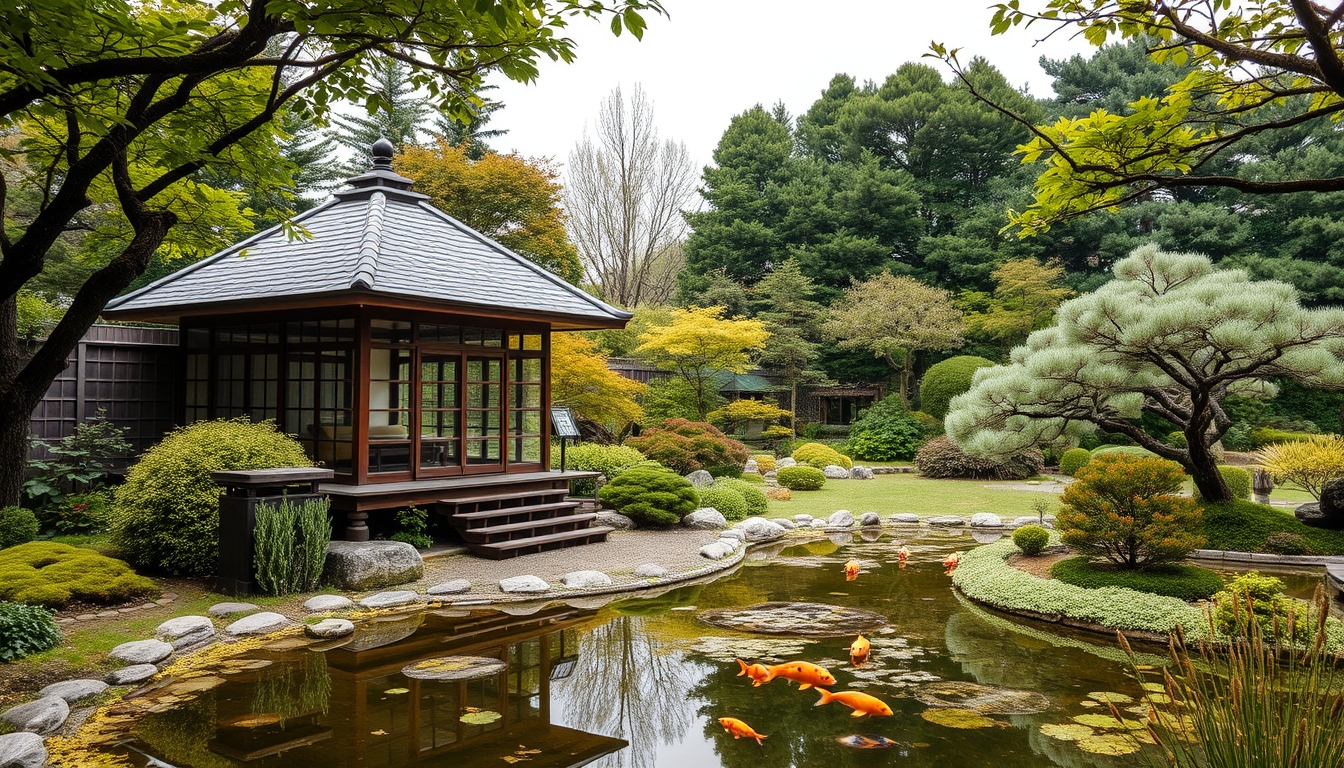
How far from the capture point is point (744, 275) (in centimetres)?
3127

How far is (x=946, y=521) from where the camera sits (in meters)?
13.0

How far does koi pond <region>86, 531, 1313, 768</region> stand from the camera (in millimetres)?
4254

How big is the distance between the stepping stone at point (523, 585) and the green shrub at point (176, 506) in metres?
2.70

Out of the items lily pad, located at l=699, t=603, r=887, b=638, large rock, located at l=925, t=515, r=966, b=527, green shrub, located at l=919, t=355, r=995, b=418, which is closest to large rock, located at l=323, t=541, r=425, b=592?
lily pad, located at l=699, t=603, r=887, b=638

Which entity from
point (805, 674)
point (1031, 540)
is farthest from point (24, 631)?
point (1031, 540)

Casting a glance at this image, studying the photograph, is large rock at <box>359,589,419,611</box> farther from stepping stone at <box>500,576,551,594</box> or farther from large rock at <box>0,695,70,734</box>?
large rock at <box>0,695,70,734</box>

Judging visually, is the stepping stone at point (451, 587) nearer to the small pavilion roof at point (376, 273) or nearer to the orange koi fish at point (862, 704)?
the small pavilion roof at point (376, 273)

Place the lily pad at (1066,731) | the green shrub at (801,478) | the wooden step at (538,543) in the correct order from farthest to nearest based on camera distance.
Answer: the green shrub at (801,478) < the wooden step at (538,543) < the lily pad at (1066,731)

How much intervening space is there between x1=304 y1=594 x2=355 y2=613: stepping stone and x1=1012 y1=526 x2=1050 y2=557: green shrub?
6815mm

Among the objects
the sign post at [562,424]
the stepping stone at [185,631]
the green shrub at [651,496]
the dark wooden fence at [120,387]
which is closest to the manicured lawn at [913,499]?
the green shrub at [651,496]

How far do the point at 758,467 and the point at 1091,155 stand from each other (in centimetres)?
1538

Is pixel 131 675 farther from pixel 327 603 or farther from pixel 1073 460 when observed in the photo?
pixel 1073 460

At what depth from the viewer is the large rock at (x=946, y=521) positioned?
12.9 meters

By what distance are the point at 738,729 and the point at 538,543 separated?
546cm
